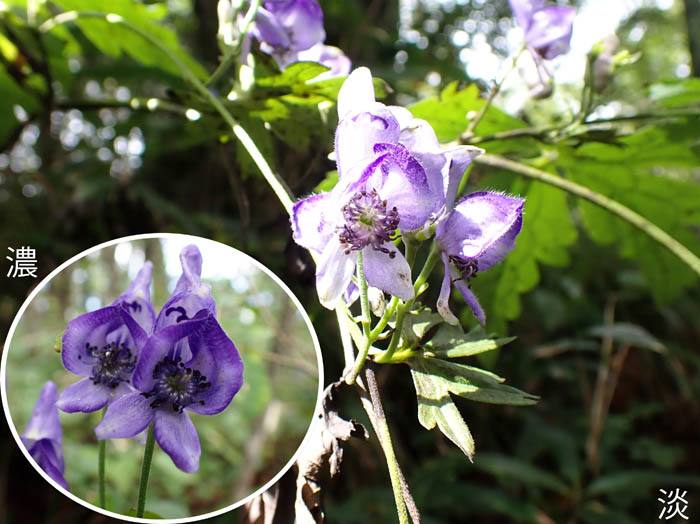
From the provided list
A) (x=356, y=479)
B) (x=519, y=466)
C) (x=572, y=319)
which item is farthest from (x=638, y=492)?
(x=356, y=479)

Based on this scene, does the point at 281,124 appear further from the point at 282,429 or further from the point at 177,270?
the point at 282,429

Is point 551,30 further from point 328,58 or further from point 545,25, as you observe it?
point 328,58

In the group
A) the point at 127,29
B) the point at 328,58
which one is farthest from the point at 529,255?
the point at 127,29

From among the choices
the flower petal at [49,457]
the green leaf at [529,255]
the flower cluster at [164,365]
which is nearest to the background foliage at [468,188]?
the green leaf at [529,255]

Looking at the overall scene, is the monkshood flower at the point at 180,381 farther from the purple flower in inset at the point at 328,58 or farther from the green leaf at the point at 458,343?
the purple flower in inset at the point at 328,58

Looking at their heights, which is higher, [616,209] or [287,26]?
[287,26]

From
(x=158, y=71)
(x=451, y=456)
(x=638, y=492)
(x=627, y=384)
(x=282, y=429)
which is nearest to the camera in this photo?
(x=158, y=71)

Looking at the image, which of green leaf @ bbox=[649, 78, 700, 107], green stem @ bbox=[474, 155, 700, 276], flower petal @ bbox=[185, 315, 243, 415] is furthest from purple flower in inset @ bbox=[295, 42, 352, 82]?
green leaf @ bbox=[649, 78, 700, 107]
